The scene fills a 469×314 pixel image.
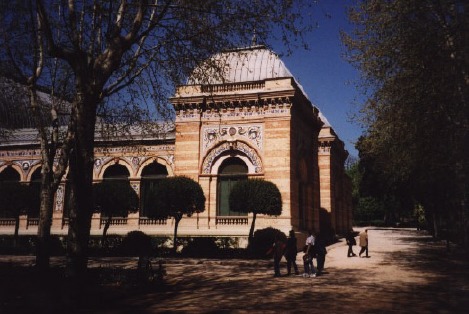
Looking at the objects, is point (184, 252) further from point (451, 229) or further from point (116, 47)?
point (451, 229)

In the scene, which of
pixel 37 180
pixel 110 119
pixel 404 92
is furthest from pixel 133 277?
pixel 37 180

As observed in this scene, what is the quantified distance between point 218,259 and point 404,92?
11.3 metres

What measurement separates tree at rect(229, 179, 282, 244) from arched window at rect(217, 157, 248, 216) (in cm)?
335

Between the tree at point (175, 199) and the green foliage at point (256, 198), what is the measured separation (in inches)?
77.2

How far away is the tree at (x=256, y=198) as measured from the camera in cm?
1984

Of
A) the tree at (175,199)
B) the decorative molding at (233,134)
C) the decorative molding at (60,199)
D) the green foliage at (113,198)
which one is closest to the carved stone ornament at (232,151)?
the decorative molding at (233,134)

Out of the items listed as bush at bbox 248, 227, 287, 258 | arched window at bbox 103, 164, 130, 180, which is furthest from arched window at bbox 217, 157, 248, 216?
arched window at bbox 103, 164, 130, 180

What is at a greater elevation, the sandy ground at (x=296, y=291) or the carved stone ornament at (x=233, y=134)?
the carved stone ornament at (x=233, y=134)

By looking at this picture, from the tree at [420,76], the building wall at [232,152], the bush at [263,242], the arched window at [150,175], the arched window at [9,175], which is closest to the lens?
the tree at [420,76]

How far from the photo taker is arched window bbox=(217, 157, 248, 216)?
2388 centimetres

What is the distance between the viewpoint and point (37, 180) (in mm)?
29203

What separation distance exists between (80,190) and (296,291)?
255 inches

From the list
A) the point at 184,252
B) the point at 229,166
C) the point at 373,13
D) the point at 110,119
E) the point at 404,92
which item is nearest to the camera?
the point at 404,92

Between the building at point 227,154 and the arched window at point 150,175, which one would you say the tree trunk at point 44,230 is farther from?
the arched window at point 150,175
